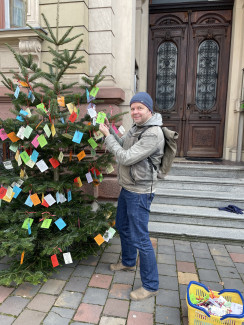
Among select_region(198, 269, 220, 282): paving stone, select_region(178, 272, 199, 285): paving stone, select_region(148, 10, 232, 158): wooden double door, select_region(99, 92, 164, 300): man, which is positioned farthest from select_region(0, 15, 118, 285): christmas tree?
select_region(148, 10, 232, 158): wooden double door

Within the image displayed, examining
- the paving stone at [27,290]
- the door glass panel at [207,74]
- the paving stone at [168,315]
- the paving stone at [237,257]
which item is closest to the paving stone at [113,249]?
the paving stone at [27,290]

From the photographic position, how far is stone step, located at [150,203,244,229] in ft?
11.7

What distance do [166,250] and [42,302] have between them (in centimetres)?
161

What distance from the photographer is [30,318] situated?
2020 mm

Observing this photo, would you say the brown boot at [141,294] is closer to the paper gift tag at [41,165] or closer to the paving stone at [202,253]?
the paving stone at [202,253]

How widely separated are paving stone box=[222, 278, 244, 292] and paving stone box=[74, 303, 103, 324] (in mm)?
1300

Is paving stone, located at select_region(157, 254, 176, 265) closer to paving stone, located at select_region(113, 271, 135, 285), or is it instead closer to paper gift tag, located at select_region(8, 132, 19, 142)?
paving stone, located at select_region(113, 271, 135, 285)

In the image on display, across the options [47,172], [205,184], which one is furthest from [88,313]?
[205,184]

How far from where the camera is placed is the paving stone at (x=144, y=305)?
2.13 metres

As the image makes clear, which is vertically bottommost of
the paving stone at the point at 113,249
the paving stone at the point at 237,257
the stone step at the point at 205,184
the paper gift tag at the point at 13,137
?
the paving stone at the point at 237,257

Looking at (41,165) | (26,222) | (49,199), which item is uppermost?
(41,165)

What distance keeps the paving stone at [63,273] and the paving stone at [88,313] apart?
473mm

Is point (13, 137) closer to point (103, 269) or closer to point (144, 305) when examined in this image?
point (103, 269)

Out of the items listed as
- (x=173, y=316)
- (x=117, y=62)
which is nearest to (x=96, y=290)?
(x=173, y=316)
